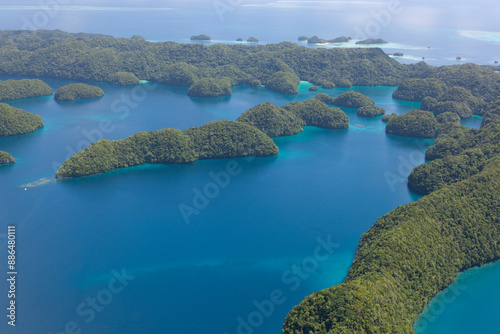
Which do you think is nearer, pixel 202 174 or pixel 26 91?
pixel 202 174

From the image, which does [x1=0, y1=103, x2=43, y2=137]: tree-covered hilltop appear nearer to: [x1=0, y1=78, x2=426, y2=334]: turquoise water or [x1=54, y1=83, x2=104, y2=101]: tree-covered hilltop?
[x1=0, y1=78, x2=426, y2=334]: turquoise water

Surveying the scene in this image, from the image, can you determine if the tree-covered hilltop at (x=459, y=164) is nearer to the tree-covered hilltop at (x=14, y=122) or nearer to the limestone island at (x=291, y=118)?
the limestone island at (x=291, y=118)

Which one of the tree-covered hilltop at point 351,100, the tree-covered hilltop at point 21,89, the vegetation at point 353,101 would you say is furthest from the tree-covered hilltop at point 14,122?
the vegetation at point 353,101

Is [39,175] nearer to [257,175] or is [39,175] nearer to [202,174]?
[202,174]

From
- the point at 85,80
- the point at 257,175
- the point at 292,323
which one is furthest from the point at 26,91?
the point at 292,323

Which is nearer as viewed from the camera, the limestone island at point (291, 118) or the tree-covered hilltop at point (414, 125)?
the limestone island at point (291, 118)

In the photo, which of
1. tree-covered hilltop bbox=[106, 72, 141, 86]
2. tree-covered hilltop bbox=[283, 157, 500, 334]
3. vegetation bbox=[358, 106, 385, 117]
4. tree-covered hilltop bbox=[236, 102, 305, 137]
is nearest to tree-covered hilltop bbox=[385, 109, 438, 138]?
vegetation bbox=[358, 106, 385, 117]
